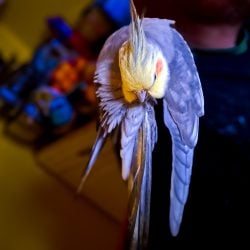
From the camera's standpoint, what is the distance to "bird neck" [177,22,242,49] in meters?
0.44

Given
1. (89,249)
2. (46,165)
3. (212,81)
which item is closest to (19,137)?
(46,165)

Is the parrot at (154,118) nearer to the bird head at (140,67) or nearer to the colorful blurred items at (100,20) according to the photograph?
the bird head at (140,67)

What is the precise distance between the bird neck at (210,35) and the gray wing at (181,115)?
8 cm

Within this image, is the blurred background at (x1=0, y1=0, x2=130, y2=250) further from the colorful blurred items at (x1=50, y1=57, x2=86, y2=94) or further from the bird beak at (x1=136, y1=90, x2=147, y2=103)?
the bird beak at (x1=136, y1=90, x2=147, y2=103)

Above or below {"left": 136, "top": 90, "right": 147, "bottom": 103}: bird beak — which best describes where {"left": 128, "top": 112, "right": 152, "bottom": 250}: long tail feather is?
below

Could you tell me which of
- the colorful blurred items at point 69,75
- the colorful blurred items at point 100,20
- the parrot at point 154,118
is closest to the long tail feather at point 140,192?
the parrot at point 154,118

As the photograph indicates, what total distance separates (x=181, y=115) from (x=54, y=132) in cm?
93

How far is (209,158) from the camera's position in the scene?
1.50ft

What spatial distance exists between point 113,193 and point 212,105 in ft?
2.37

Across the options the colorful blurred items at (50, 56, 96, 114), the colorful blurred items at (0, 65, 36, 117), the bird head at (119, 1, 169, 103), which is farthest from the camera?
the colorful blurred items at (0, 65, 36, 117)

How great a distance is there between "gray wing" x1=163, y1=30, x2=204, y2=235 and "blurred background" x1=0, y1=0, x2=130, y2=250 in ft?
2.56

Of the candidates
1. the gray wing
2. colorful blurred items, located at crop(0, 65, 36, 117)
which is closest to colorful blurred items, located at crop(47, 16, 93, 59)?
colorful blurred items, located at crop(0, 65, 36, 117)

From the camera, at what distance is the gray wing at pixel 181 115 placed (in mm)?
351

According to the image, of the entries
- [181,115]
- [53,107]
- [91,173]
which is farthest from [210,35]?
[53,107]
